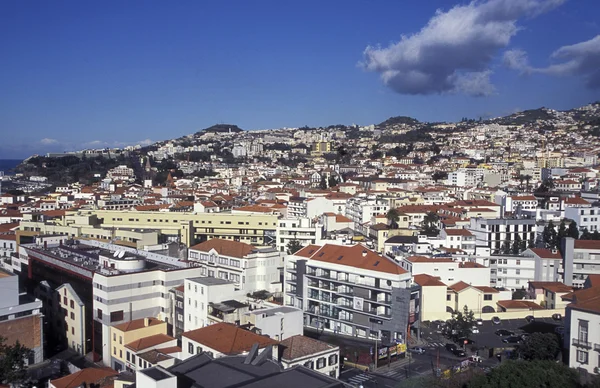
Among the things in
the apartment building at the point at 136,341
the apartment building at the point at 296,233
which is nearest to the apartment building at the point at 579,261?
the apartment building at the point at 296,233

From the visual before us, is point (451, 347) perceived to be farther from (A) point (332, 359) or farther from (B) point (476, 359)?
(A) point (332, 359)

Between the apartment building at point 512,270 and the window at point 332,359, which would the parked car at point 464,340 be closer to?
the window at point 332,359

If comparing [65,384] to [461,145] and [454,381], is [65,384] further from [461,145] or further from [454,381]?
[461,145]

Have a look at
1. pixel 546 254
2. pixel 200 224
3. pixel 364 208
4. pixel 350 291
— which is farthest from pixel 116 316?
pixel 364 208

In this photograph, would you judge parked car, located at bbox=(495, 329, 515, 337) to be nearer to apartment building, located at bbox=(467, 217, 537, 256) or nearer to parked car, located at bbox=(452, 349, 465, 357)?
parked car, located at bbox=(452, 349, 465, 357)

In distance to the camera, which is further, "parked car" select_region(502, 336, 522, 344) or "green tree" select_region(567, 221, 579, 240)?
"green tree" select_region(567, 221, 579, 240)

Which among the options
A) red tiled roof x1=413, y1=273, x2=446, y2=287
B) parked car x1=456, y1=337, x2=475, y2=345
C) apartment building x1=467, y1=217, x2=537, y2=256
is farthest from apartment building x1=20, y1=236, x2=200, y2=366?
apartment building x1=467, y1=217, x2=537, y2=256

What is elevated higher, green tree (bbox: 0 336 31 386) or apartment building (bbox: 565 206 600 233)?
apartment building (bbox: 565 206 600 233)
